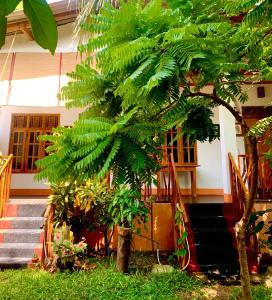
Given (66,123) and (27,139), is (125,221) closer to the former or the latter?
(66,123)

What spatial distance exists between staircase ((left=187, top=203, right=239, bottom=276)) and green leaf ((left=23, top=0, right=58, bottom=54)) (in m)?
4.55

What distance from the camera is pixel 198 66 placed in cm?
134

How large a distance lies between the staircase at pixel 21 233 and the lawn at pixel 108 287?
1.43ft

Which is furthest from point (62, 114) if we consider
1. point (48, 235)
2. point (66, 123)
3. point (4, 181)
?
point (48, 235)

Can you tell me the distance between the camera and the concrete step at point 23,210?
5691 millimetres

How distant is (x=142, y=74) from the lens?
132 centimetres

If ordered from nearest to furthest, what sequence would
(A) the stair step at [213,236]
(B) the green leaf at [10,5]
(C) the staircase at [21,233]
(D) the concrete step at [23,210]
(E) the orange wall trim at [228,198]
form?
(B) the green leaf at [10,5], (C) the staircase at [21,233], (A) the stair step at [213,236], (D) the concrete step at [23,210], (E) the orange wall trim at [228,198]

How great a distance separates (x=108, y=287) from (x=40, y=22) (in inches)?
154

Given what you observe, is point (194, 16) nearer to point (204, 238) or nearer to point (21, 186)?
point (204, 238)

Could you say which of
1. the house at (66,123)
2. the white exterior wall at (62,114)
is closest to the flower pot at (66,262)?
the house at (66,123)

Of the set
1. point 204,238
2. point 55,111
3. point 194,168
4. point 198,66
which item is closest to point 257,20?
point 198,66

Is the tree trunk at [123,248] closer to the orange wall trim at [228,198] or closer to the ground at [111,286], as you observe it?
the ground at [111,286]

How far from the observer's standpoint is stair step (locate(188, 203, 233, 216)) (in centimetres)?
577

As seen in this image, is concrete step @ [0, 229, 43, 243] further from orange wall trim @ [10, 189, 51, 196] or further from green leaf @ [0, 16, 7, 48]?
green leaf @ [0, 16, 7, 48]
